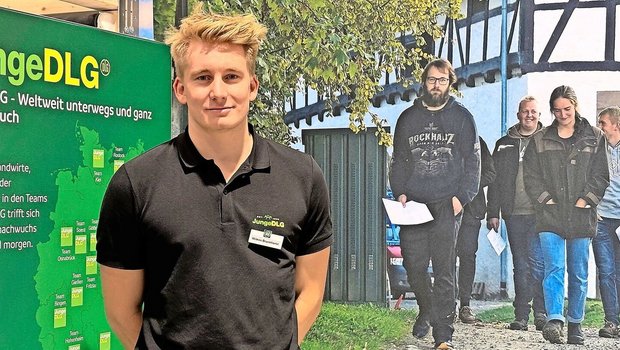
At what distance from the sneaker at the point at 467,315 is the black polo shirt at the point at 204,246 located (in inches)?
129

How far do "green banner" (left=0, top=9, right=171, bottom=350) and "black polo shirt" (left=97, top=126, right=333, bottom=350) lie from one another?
0.85m

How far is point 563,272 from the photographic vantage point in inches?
182

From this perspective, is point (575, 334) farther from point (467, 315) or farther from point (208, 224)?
point (208, 224)

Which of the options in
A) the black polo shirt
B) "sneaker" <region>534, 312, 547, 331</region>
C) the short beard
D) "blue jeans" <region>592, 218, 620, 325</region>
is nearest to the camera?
the black polo shirt

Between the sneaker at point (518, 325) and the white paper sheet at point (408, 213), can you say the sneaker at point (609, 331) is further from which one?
the white paper sheet at point (408, 213)

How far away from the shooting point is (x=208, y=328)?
1.60 meters

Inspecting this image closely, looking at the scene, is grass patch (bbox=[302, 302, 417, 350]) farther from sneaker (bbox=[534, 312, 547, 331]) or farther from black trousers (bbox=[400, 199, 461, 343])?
sneaker (bbox=[534, 312, 547, 331])

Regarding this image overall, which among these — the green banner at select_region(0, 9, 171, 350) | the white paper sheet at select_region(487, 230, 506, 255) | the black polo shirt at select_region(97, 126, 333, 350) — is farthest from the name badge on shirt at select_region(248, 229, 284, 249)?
the white paper sheet at select_region(487, 230, 506, 255)

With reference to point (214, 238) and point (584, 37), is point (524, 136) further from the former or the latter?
point (214, 238)

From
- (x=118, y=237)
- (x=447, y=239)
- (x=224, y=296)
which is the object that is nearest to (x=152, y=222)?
(x=118, y=237)

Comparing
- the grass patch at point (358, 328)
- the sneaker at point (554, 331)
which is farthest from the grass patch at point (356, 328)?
the sneaker at point (554, 331)

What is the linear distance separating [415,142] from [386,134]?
178mm

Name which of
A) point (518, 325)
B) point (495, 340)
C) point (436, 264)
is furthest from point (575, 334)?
point (436, 264)

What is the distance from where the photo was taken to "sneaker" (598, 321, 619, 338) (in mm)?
4535
